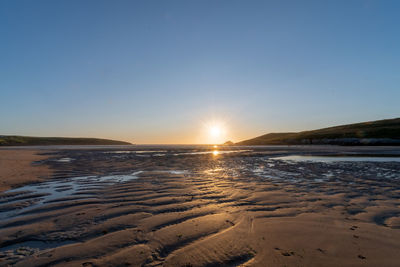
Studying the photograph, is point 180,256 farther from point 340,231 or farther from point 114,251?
point 340,231

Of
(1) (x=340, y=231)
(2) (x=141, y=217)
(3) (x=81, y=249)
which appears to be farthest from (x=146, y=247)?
(1) (x=340, y=231)

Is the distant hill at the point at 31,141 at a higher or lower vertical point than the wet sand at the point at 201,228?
higher

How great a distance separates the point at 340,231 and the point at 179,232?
373 cm

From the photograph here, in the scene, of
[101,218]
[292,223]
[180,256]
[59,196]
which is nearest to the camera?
[180,256]

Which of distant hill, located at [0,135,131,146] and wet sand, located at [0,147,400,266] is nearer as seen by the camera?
wet sand, located at [0,147,400,266]

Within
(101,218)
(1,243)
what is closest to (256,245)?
(101,218)

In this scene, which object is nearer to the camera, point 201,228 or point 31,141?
point 201,228

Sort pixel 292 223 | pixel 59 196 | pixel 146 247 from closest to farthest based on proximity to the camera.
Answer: pixel 146 247 → pixel 292 223 → pixel 59 196

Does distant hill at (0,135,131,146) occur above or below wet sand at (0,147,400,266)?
above

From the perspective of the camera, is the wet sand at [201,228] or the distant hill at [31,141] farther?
the distant hill at [31,141]

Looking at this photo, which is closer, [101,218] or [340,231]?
[340,231]

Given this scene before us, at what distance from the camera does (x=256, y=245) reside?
13.5 ft

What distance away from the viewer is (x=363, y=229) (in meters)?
4.81

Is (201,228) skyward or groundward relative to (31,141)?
groundward
